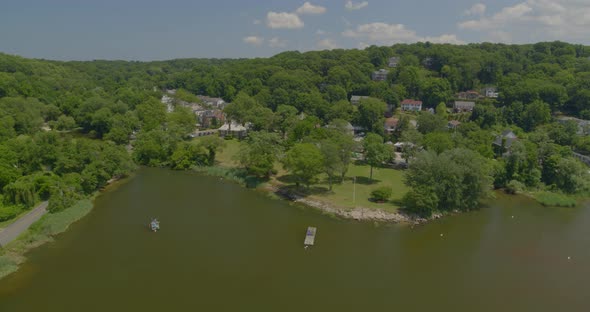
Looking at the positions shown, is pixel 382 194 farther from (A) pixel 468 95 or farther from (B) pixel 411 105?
(A) pixel 468 95

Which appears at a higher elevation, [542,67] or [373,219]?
[542,67]

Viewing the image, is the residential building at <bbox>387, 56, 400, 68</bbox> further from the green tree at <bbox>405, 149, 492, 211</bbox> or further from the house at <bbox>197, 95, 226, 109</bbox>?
the green tree at <bbox>405, 149, 492, 211</bbox>

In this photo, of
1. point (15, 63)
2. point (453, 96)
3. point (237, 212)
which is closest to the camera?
point (237, 212)

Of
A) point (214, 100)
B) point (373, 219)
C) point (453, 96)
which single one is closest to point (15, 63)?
point (214, 100)

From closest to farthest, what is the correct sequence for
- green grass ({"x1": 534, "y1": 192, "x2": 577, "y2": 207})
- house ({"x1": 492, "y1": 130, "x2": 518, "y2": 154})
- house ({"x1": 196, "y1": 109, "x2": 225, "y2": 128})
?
green grass ({"x1": 534, "y1": 192, "x2": 577, "y2": 207}) → house ({"x1": 492, "y1": 130, "x2": 518, "y2": 154}) → house ({"x1": 196, "y1": 109, "x2": 225, "y2": 128})

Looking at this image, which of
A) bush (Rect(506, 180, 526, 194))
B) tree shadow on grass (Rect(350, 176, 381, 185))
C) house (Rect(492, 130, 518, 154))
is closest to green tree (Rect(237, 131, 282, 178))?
tree shadow on grass (Rect(350, 176, 381, 185))

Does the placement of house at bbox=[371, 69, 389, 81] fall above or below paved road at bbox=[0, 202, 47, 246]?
above

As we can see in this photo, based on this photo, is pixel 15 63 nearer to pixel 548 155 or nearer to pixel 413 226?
pixel 413 226
